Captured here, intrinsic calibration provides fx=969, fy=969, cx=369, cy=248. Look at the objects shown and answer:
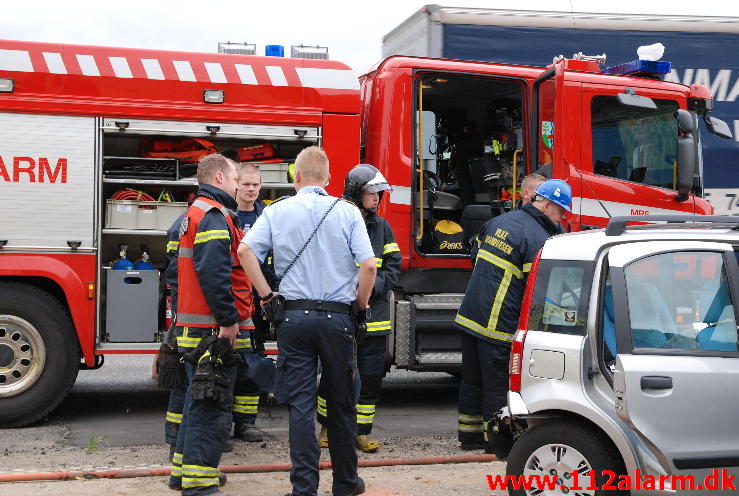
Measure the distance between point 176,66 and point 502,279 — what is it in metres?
2.90

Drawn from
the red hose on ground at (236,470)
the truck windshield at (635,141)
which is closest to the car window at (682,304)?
the red hose on ground at (236,470)

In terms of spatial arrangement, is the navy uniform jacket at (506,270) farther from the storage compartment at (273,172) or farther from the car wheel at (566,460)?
the storage compartment at (273,172)

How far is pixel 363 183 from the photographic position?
608 cm

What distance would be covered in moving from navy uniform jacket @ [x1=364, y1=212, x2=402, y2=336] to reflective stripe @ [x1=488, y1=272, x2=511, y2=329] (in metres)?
0.73

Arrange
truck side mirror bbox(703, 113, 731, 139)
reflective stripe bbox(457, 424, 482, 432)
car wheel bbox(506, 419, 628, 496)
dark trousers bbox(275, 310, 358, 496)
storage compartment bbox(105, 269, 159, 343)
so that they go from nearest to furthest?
1. car wheel bbox(506, 419, 628, 496)
2. dark trousers bbox(275, 310, 358, 496)
3. reflective stripe bbox(457, 424, 482, 432)
4. storage compartment bbox(105, 269, 159, 343)
5. truck side mirror bbox(703, 113, 731, 139)

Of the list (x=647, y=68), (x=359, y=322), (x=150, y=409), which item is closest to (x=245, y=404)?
(x=150, y=409)

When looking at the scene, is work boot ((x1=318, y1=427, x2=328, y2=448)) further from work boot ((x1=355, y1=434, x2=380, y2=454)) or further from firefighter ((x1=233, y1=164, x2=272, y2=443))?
firefighter ((x1=233, y1=164, x2=272, y2=443))

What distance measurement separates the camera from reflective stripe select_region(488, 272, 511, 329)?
5.94 meters

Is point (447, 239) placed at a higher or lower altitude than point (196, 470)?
higher

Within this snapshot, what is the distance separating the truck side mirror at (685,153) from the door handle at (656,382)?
3.69 metres

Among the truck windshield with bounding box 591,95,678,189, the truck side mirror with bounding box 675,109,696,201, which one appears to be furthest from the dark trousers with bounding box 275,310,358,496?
the truck side mirror with bounding box 675,109,696,201

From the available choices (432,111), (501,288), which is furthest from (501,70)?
(501,288)

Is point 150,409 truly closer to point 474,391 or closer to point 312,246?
point 474,391

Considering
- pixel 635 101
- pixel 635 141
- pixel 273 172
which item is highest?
pixel 635 101
